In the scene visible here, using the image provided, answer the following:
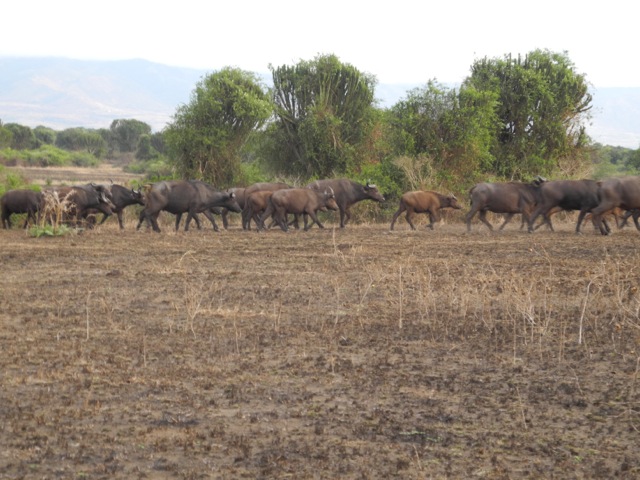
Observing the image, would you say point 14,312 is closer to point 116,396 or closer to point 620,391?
point 116,396

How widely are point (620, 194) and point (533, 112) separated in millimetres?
14620

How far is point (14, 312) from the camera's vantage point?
37.7 ft

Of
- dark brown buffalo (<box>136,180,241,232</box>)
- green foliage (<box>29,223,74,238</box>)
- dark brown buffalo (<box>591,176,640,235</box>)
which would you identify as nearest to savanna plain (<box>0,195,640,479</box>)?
green foliage (<box>29,223,74,238</box>)

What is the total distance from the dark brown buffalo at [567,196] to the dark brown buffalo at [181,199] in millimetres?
8464

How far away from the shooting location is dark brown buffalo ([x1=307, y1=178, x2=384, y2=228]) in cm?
2684

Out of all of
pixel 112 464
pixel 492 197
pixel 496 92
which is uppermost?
pixel 496 92

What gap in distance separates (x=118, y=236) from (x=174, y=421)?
1605cm

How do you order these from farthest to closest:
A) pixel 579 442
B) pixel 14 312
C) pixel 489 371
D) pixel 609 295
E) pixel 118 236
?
pixel 118 236 → pixel 609 295 → pixel 14 312 → pixel 489 371 → pixel 579 442

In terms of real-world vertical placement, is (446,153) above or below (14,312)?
above

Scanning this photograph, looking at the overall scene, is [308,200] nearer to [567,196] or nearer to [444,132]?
[567,196]

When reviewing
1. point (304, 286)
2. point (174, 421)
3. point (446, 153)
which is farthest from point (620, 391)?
point (446, 153)

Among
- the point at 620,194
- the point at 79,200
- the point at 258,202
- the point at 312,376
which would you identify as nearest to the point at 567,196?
the point at 620,194

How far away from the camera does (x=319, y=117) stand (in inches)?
1617

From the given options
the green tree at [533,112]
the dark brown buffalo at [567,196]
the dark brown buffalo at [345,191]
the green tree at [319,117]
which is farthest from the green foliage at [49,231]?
the green tree at [319,117]
